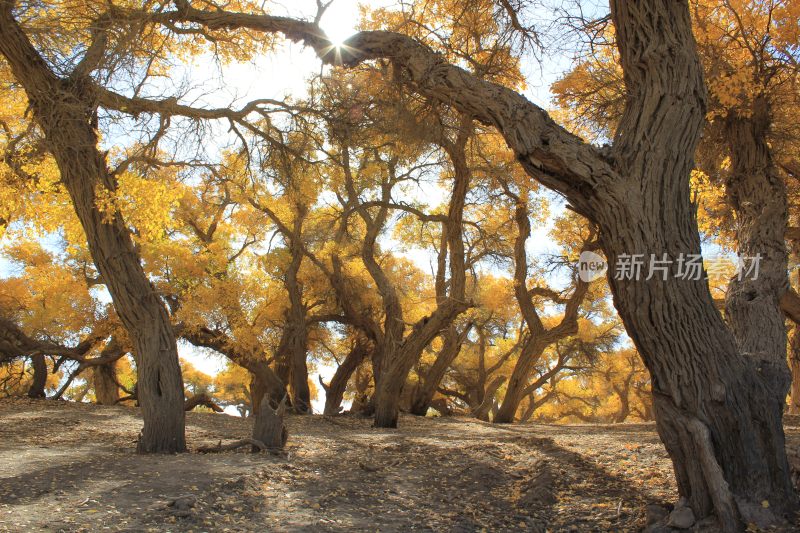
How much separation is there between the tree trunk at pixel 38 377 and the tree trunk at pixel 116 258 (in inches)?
327

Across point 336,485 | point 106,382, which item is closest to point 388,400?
point 336,485

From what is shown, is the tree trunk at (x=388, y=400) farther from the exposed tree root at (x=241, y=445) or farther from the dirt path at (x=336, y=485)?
the exposed tree root at (x=241, y=445)

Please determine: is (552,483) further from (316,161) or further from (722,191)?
(722,191)

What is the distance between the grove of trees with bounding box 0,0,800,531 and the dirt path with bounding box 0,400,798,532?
89cm

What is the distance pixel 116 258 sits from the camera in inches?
257

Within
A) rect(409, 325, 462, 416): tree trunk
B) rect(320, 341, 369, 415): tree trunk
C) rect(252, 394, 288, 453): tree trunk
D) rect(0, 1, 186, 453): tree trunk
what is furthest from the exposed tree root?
rect(320, 341, 369, 415): tree trunk

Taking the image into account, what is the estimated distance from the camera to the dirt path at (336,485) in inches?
166

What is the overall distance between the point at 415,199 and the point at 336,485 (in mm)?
8258

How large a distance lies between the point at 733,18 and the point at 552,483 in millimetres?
6655

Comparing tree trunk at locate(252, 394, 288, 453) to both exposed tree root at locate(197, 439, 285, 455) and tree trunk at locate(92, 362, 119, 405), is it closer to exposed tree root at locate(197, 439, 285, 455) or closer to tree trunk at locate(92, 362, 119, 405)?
exposed tree root at locate(197, 439, 285, 455)

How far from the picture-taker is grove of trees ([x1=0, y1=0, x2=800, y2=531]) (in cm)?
409

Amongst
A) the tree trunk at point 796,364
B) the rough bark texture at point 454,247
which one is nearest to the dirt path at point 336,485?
the rough bark texture at point 454,247

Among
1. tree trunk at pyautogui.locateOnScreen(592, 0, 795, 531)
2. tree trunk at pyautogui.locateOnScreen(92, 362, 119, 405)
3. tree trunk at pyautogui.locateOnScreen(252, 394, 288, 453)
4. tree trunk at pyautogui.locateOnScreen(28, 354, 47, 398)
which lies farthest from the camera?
tree trunk at pyautogui.locateOnScreen(92, 362, 119, 405)

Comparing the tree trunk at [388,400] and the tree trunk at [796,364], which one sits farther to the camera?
the tree trunk at [796,364]
